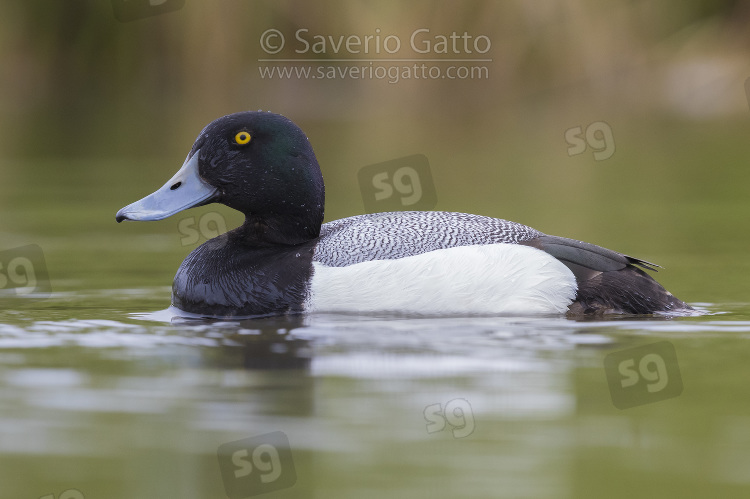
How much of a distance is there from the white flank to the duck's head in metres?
0.63

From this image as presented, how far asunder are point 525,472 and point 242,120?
3.82 meters

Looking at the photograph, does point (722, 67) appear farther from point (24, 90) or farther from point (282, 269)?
point (282, 269)

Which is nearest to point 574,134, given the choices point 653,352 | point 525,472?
point 653,352

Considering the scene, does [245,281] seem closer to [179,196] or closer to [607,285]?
[179,196]

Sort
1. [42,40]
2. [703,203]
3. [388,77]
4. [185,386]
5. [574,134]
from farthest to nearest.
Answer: [388,77], [42,40], [574,134], [703,203], [185,386]

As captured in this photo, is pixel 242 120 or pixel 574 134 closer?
pixel 242 120

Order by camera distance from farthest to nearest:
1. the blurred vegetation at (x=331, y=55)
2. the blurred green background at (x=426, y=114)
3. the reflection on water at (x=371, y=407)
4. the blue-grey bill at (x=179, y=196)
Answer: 1. the blurred vegetation at (x=331, y=55)
2. the blurred green background at (x=426, y=114)
3. the blue-grey bill at (x=179, y=196)
4. the reflection on water at (x=371, y=407)

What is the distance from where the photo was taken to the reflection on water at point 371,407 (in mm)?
4039

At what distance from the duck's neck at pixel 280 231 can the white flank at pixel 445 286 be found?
563mm

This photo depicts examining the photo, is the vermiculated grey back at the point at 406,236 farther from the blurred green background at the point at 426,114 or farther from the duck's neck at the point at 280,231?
the blurred green background at the point at 426,114

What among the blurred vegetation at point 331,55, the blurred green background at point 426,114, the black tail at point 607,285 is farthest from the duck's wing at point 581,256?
the blurred vegetation at point 331,55

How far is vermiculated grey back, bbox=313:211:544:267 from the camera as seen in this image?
22.9ft

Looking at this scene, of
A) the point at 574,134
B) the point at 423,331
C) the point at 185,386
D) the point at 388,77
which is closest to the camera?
the point at 185,386

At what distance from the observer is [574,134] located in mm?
17578
